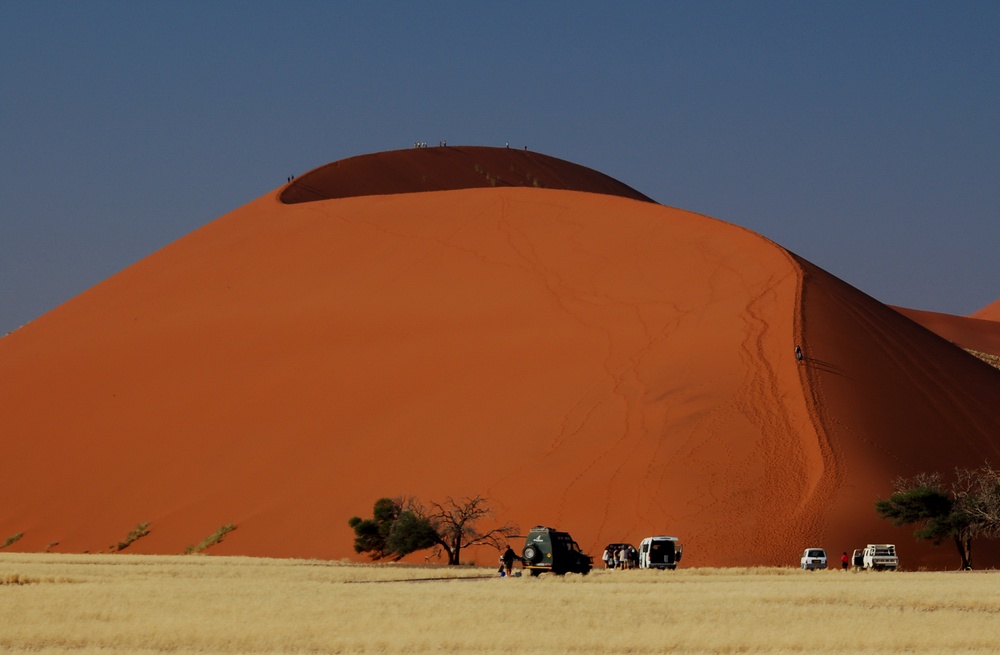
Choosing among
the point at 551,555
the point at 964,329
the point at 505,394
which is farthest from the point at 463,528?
the point at 964,329

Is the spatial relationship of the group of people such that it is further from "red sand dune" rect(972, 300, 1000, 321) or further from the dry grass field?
"red sand dune" rect(972, 300, 1000, 321)

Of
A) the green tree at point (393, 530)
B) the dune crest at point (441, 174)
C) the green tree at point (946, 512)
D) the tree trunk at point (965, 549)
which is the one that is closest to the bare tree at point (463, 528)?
the green tree at point (393, 530)

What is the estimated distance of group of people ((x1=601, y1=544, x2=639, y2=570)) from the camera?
36.4 m

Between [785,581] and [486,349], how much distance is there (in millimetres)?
20585

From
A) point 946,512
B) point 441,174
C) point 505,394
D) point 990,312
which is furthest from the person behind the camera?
point 990,312

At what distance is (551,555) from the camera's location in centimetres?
3275

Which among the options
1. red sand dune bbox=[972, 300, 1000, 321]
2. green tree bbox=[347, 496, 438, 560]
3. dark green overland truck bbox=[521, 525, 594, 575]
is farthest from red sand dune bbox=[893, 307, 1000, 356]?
dark green overland truck bbox=[521, 525, 594, 575]

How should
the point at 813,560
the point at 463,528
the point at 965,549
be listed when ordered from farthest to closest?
the point at 965,549
the point at 463,528
the point at 813,560

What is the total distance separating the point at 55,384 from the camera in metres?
55.9

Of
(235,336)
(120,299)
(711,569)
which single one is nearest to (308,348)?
(235,336)

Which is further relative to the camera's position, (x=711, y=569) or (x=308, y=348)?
(x=308, y=348)

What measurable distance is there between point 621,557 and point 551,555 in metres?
4.66

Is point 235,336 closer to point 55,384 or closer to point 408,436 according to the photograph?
point 55,384

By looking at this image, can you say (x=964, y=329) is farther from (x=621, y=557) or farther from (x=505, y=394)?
(x=621, y=557)
